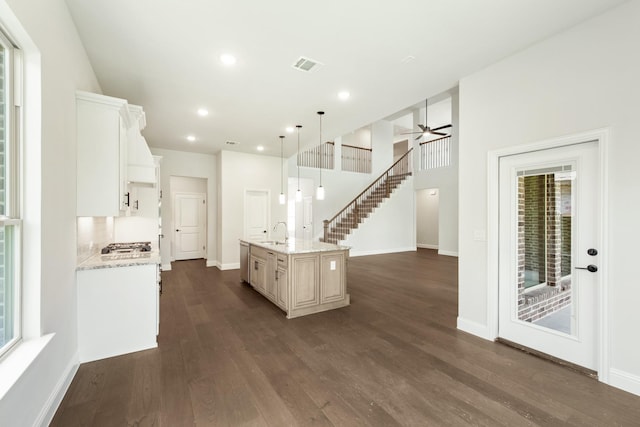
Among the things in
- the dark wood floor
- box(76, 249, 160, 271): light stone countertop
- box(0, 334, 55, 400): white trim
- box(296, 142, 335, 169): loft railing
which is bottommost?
the dark wood floor

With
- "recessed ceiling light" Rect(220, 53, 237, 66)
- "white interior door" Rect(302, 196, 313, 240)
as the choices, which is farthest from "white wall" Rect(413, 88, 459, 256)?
"recessed ceiling light" Rect(220, 53, 237, 66)

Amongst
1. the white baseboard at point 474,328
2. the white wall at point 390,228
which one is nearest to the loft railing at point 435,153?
the white wall at point 390,228

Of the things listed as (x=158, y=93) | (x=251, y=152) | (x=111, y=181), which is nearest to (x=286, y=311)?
(x=111, y=181)

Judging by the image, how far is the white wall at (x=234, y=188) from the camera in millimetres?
7109

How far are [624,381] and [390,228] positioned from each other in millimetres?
7675

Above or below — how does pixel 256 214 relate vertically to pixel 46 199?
below

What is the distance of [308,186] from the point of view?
10.1 meters

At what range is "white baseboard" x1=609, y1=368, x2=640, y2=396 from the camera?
2.19 meters

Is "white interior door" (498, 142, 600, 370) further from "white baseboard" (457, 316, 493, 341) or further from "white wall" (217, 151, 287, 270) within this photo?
"white wall" (217, 151, 287, 270)

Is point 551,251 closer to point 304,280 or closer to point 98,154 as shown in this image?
point 304,280

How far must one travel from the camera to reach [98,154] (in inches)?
105

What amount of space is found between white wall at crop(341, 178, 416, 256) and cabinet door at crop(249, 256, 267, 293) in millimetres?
4354

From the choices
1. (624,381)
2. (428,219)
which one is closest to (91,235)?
(624,381)

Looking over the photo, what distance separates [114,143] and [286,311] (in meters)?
2.79
